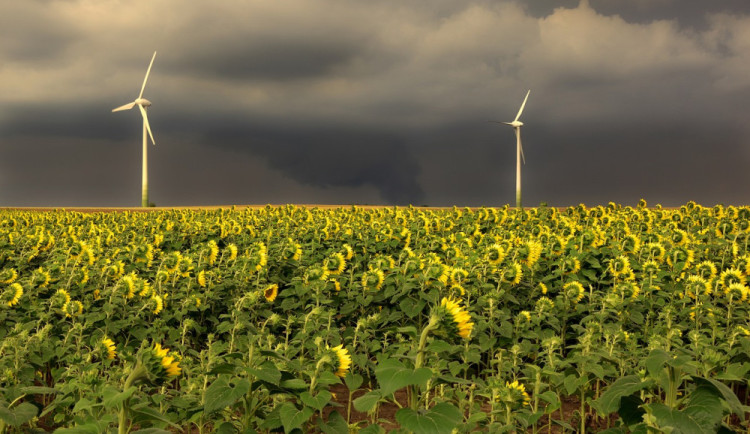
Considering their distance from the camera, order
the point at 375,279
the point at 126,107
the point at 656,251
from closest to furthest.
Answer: the point at 375,279
the point at 656,251
the point at 126,107

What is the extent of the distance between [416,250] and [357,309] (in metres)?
3.12

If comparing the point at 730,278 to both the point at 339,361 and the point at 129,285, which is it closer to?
the point at 339,361

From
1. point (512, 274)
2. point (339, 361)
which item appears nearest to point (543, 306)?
point (512, 274)

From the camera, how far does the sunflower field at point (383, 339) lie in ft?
10.1

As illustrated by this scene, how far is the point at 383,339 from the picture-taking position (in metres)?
7.25

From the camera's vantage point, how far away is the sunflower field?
3.09 meters

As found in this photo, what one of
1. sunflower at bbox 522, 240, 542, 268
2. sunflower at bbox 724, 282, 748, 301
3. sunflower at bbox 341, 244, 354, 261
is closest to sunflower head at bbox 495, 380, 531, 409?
sunflower at bbox 724, 282, 748, 301

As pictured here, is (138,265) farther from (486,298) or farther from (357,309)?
(486,298)

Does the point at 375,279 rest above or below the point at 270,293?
above

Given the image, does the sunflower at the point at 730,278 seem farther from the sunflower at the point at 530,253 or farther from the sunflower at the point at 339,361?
the sunflower at the point at 339,361

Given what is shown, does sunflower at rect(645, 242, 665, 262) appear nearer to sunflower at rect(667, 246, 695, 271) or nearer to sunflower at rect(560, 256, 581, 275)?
sunflower at rect(667, 246, 695, 271)

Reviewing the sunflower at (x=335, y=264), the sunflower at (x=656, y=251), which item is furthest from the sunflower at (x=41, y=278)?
the sunflower at (x=656, y=251)

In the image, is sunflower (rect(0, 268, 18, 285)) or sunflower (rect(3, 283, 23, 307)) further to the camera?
sunflower (rect(0, 268, 18, 285))

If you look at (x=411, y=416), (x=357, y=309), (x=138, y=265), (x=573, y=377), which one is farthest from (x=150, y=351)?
(x=138, y=265)
